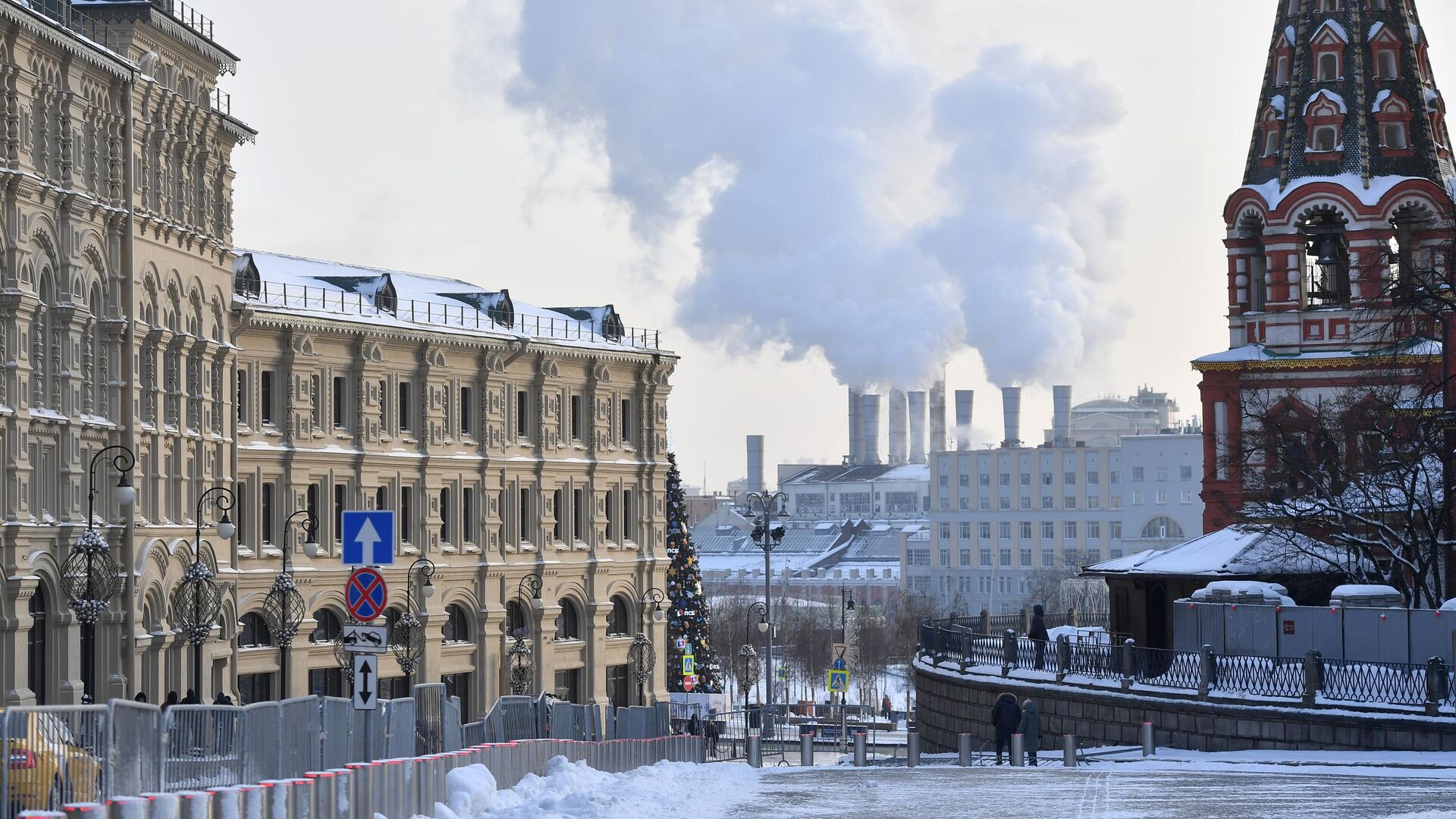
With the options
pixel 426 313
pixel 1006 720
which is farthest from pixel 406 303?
pixel 1006 720

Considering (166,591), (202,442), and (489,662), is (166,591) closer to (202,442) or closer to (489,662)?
(202,442)

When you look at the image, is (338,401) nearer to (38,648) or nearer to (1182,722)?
(38,648)

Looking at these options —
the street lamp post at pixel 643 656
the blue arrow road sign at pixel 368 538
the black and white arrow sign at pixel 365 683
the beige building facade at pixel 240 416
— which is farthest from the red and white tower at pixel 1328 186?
the black and white arrow sign at pixel 365 683

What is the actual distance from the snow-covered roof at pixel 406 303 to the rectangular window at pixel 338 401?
1830mm

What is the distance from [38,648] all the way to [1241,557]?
2364 cm

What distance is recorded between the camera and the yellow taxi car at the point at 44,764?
16.1 meters

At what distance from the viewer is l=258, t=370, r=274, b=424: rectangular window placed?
208 feet

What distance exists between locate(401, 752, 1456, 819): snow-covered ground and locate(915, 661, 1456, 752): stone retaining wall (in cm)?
86

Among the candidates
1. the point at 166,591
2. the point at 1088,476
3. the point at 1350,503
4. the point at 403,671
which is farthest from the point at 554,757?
the point at 1088,476

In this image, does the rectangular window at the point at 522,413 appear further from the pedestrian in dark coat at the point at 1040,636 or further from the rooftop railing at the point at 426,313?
the pedestrian in dark coat at the point at 1040,636

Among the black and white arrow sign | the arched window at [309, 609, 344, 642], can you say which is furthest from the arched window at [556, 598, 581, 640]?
the black and white arrow sign

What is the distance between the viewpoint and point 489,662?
70.6 metres

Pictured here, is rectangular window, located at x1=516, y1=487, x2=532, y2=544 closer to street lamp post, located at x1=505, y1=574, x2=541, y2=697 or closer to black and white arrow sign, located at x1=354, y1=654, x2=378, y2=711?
street lamp post, located at x1=505, y1=574, x2=541, y2=697

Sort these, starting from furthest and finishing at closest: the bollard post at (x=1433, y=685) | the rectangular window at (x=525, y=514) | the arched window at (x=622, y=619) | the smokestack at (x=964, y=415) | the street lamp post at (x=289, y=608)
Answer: the smokestack at (x=964, y=415)
the arched window at (x=622, y=619)
the rectangular window at (x=525, y=514)
the street lamp post at (x=289, y=608)
the bollard post at (x=1433, y=685)
